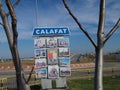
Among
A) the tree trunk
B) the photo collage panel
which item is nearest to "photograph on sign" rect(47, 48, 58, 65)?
the photo collage panel

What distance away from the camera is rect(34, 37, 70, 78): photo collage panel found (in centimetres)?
1884

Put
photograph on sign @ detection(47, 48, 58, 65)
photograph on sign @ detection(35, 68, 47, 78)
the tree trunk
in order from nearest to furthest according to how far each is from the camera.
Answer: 1. the tree trunk
2. photograph on sign @ detection(35, 68, 47, 78)
3. photograph on sign @ detection(47, 48, 58, 65)

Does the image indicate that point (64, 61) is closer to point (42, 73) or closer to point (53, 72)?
point (53, 72)

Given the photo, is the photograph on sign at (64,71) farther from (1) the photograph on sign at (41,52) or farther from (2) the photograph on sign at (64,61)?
(1) the photograph on sign at (41,52)

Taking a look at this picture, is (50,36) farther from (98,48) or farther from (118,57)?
(118,57)

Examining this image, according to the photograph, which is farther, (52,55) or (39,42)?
(52,55)

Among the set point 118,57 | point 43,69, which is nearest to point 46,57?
point 43,69

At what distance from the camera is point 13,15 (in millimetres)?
2572

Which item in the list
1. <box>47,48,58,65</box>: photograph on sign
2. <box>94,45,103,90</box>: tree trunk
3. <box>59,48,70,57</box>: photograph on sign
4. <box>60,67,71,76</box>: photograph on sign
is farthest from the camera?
<box>59,48,70,57</box>: photograph on sign

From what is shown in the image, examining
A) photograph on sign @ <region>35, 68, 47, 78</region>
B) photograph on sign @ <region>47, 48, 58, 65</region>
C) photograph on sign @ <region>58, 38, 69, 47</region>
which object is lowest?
photograph on sign @ <region>35, 68, 47, 78</region>

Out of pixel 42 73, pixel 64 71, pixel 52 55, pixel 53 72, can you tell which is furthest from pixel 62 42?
pixel 42 73

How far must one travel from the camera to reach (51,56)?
755 inches

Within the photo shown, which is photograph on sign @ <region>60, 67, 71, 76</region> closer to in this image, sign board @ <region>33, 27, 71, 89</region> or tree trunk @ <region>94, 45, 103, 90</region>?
sign board @ <region>33, 27, 71, 89</region>

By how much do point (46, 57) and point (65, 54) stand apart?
106 centimetres
